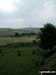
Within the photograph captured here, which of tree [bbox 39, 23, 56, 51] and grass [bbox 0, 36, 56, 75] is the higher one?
tree [bbox 39, 23, 56, 51]

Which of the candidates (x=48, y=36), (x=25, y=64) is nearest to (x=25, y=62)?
(x=25, y=64)

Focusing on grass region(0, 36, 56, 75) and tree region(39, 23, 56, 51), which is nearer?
grass region(0, 36, 56, 75)

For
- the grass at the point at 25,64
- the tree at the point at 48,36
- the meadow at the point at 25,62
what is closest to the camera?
the grass at the point at 25,64

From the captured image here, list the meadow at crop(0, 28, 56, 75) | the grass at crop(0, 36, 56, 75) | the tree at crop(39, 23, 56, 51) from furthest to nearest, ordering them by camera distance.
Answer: the tree at crop(39, 23, 56, 51)
the meadow at crop(0, 28, 56, 75)
the grass at crop(0, 36, 56, 75)

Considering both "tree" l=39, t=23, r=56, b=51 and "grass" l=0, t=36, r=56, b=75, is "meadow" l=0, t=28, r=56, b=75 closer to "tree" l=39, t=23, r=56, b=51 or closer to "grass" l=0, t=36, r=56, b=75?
"grass" l=0, t=36, r=56, b=75

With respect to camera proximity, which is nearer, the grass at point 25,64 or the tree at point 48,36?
the grass at point 25,64

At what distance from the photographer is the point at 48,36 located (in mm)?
42562

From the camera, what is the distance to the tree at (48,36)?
42.4 m

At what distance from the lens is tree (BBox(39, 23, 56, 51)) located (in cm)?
4244

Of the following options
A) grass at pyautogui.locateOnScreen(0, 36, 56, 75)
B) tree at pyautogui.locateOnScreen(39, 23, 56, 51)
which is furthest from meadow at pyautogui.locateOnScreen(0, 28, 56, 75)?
tree at pyautogui.locateOnScreen(39, 23, 56, 51)

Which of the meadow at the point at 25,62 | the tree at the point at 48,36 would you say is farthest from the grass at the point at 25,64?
the tree at the point at 48,36

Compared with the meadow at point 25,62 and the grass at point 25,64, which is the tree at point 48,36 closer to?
the meadow at point 25,62

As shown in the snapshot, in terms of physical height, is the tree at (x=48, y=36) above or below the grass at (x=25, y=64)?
above

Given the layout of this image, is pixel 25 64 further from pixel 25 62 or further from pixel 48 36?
pixel 48 36
